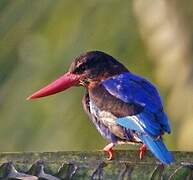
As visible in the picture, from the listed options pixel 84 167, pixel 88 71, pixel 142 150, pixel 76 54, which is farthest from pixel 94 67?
pixel 76 54

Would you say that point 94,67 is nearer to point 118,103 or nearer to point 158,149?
point 118,103

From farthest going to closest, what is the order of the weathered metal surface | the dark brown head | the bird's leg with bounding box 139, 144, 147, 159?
the dark brown head, the bird's leg with bounding box 139, 144, 147, 159, the weathered metal surface

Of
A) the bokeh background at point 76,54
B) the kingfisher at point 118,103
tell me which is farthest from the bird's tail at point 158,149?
the bokeh background at point 76,54

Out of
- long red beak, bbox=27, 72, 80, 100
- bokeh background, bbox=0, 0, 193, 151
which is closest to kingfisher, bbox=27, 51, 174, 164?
long red beak, bbox=27, 72, 80, 100

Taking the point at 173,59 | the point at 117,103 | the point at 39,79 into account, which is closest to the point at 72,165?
the point at 117,103

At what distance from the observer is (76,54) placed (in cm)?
481

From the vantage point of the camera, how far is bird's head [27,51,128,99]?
9.92 ft

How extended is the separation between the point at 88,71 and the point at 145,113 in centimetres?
32

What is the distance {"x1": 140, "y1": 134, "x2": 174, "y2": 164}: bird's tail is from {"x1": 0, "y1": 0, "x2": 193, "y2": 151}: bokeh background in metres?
1.51

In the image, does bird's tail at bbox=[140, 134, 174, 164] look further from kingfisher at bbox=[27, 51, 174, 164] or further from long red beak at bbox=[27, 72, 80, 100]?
long red beak at bbox=[27, 72, 80, 100]

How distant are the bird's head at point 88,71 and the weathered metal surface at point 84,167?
0.46 metres

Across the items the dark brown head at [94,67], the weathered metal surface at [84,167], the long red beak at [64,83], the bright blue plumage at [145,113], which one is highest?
the dark brown head at [94,67]

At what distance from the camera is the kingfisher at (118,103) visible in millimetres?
2738

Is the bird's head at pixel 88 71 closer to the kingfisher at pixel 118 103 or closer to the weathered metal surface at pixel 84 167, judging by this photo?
the kingfisher at pixel 118 103
